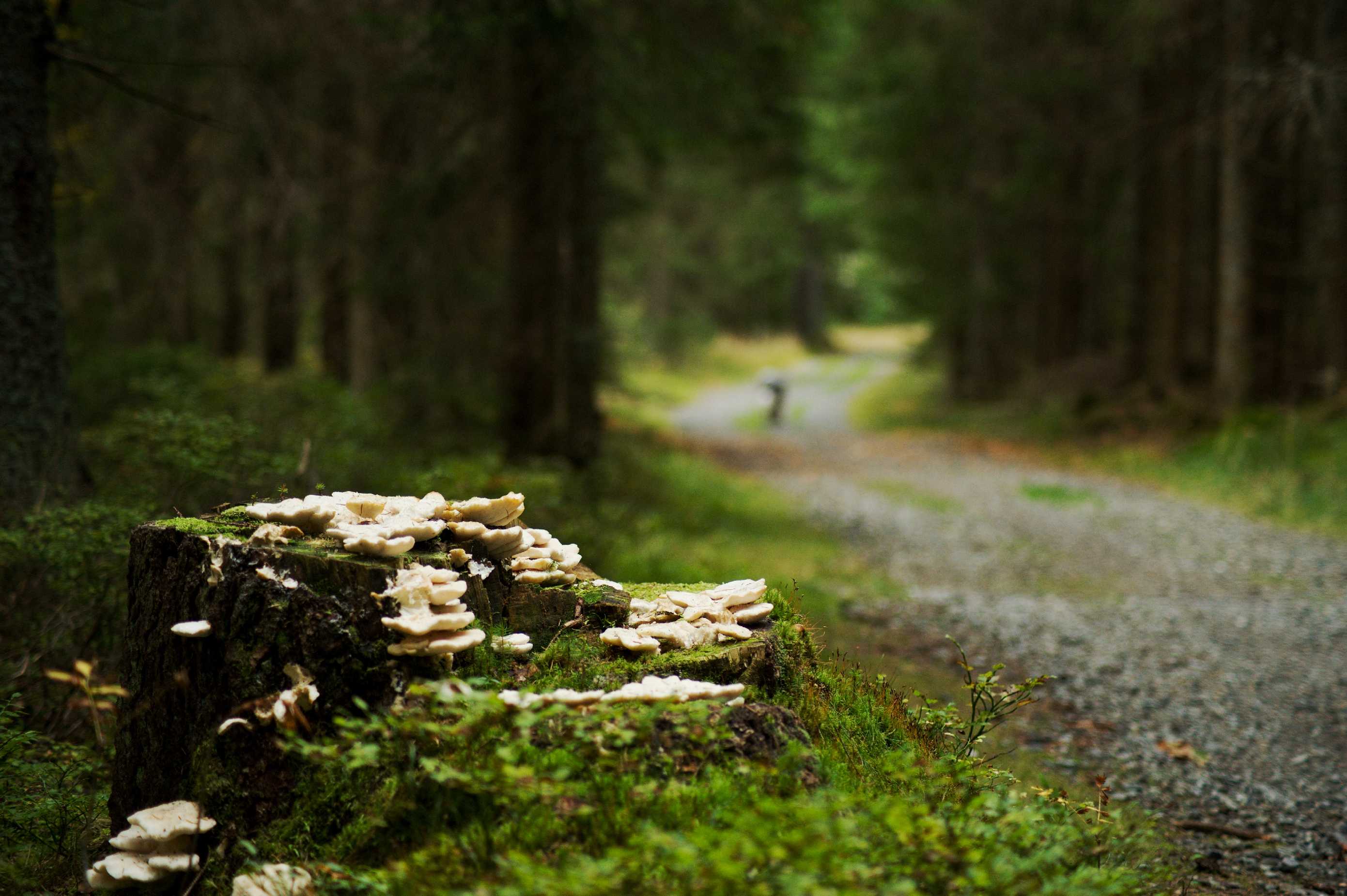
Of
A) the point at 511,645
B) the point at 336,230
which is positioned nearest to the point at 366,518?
the point at 511,645

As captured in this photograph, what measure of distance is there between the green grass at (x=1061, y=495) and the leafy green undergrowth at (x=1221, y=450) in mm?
1273

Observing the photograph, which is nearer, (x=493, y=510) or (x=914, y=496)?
(x=493, y=510)

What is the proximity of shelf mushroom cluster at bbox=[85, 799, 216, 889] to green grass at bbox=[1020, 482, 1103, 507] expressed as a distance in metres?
11.2

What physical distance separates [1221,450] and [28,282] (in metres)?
13.9

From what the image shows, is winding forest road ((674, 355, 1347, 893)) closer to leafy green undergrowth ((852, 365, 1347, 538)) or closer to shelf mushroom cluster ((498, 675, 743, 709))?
leafy green undergrowth ((852, 365, 1347, 538))

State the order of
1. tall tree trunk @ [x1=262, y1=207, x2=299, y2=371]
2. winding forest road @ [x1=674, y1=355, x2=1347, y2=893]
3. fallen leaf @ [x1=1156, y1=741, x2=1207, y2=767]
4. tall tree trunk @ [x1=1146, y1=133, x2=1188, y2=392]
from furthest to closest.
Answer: tall tree trunk @ [x1=262, y1=207, x2=299, y2=371]
tall tree trunk @ [x1=1146, y1=133, x2=1188, y2=392]
fallen leaf @ [x1=1156, y1=741, x2=1207, y2=767]
winding forest road @ [x1=674, y1=355, x2=1347, y2=893]

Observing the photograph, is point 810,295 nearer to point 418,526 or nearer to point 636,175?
point 636,175

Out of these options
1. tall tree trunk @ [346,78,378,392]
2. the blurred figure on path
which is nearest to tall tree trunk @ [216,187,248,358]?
tall tree trunk @ [346,78,378,392]

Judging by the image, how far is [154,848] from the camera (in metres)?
2.84

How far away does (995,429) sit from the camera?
20.0 meters

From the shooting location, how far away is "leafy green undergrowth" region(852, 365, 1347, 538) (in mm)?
10727

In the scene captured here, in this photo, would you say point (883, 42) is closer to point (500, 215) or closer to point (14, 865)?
point (500, 215)

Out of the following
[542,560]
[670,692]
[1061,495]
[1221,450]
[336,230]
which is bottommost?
[1061,495]

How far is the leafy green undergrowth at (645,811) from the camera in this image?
85.5 inches
